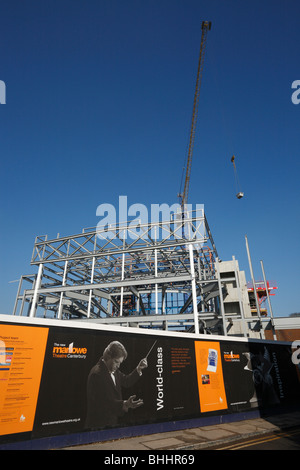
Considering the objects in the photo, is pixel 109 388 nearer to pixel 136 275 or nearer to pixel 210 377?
pixel 210 377

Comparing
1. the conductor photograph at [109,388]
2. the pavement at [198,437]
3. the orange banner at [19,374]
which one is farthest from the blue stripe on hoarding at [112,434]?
the orange banner at [19,374]

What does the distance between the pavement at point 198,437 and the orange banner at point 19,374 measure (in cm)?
137

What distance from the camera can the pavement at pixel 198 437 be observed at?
5.79m

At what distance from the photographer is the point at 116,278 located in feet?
83.6

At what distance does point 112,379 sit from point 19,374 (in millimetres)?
2429

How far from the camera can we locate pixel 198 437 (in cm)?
657

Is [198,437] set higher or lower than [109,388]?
lower

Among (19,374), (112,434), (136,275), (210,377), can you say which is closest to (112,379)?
(112,434)

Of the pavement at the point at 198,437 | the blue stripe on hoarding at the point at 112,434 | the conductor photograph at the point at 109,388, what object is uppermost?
the conductor photograph at the point at 109,388

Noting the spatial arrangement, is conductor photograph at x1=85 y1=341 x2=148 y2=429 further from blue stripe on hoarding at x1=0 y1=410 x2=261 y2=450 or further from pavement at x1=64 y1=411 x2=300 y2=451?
pavement at x1=64 y1=411 x2=300 y2=451

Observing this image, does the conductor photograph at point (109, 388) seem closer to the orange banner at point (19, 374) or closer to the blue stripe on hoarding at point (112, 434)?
the blue stripe on hoarding at point (112, 434)

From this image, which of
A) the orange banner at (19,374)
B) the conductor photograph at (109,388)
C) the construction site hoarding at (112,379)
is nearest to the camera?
the orange banner at (19,374)

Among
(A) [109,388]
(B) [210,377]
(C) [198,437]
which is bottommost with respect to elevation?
(C) [198,437]

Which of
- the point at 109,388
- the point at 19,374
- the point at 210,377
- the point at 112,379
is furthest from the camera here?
the point at 210,377
